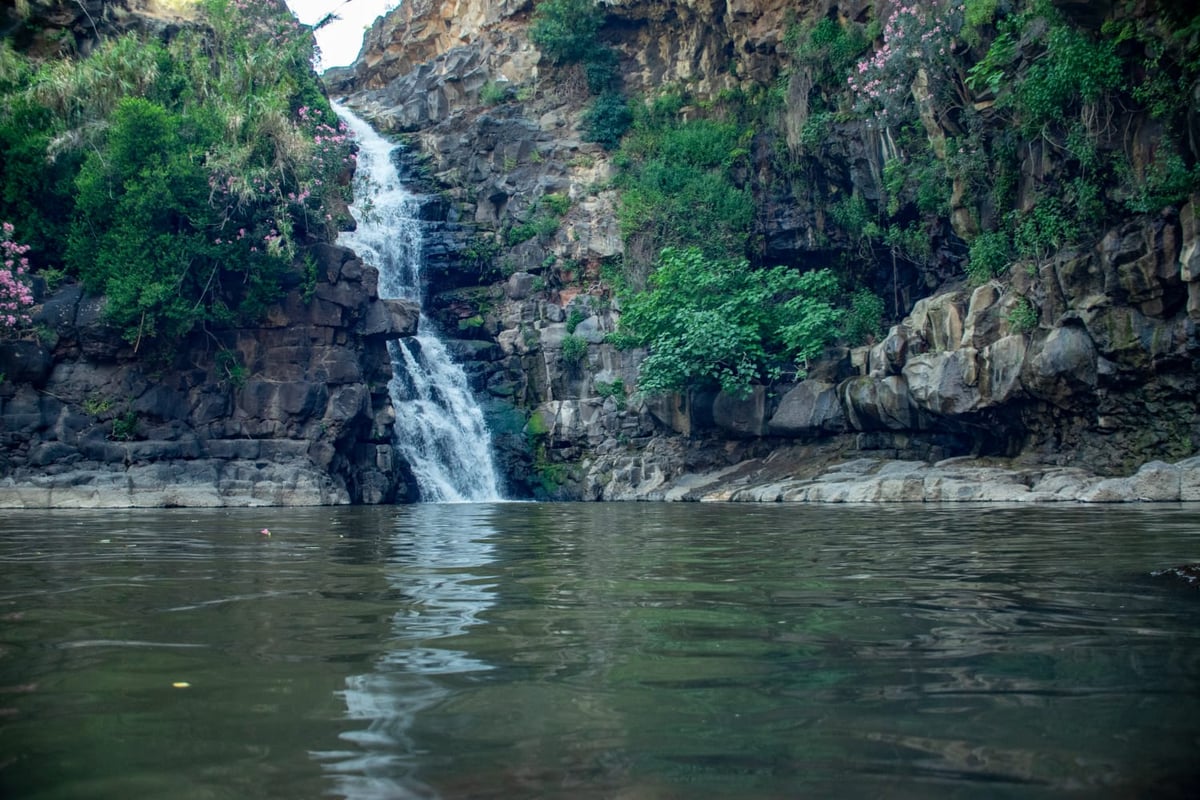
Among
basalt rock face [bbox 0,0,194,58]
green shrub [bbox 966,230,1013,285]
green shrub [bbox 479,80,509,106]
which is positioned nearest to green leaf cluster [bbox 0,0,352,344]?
basalt rock face [bbox 0,0,194,58]

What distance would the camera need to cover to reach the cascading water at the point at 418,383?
2736 cm

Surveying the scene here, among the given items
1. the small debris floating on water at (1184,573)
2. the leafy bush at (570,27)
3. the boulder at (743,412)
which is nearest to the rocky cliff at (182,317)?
the boulder at (743,412)

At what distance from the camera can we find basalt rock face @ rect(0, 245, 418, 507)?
21484mm

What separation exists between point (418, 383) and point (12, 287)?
36.6 ft

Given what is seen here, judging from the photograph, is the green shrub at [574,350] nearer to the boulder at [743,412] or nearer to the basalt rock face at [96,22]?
the boulder at [743,412]

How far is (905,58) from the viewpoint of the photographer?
2373 cm

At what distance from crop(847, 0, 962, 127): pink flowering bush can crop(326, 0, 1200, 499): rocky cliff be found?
0.39 ft

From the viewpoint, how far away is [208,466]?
22484 millimetres

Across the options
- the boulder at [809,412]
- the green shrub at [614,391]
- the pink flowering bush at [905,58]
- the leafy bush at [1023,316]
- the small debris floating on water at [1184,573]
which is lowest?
the small debris floating on water at [1184,573]

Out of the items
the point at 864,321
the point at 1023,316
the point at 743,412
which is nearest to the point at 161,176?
the point at 743,412

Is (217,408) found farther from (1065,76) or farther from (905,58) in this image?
(1065,76)

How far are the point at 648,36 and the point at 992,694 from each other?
116 ft

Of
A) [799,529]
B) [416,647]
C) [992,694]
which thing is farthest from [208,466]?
[992,694]

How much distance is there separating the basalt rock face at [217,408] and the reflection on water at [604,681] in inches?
634
